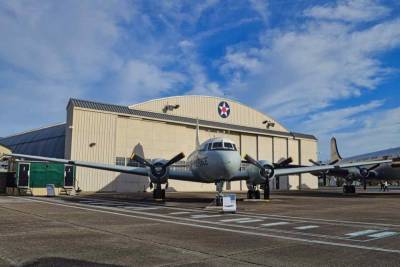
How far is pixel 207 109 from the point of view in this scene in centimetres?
5441

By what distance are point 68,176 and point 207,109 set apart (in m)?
25.0

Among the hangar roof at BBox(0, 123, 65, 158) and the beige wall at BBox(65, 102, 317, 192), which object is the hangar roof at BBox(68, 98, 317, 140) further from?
the hangar roof at BBox(0, 123, 65, 158)

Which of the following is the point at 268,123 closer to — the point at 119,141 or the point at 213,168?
the point at 119,141

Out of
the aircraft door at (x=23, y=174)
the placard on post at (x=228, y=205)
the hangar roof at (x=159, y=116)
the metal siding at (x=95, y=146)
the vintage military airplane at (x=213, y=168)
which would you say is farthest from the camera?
the hangar roof at (x=159, y=116)

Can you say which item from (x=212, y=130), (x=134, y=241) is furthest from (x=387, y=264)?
(x=212, y=130)

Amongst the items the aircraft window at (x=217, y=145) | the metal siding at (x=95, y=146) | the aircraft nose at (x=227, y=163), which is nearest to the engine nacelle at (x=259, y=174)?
the aircraft nose at (x=227, y=163)

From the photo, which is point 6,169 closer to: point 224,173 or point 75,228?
point 224,173

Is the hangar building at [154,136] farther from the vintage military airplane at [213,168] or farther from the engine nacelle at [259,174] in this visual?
the engine nacelle at [259,174]

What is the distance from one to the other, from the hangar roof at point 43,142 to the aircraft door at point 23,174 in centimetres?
1151

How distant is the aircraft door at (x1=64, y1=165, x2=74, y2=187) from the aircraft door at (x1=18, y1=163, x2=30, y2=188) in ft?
11.2

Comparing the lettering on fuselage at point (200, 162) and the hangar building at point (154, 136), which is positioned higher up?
the hangar building at point (154, 136)

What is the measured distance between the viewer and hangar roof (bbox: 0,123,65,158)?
48.3 metres

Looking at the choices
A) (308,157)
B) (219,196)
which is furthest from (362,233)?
(308,157)

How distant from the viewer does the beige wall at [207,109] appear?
4914cm
